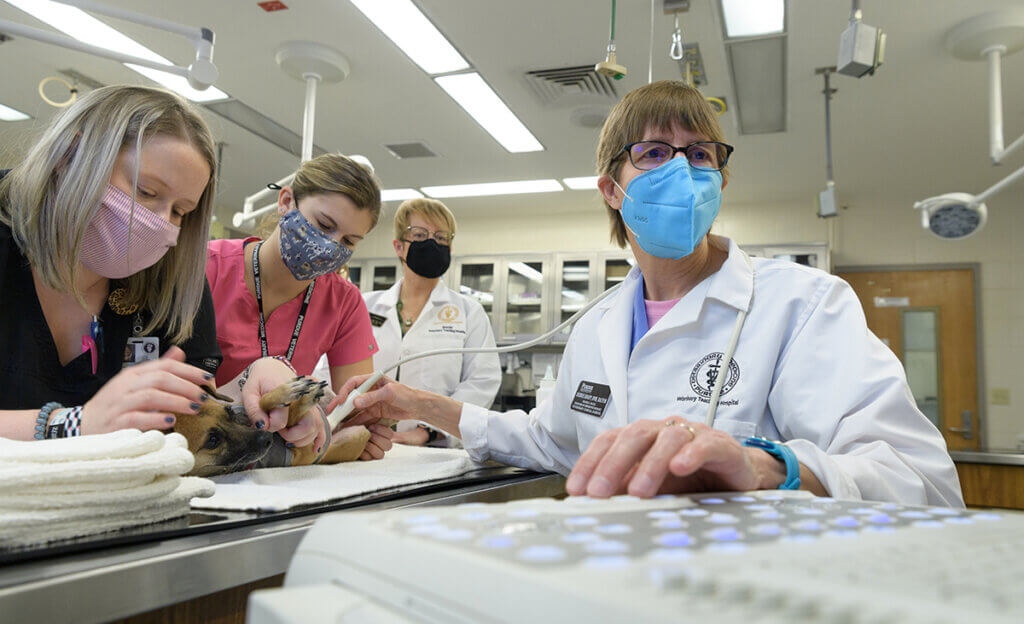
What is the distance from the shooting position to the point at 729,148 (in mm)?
1308

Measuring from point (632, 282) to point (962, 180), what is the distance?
514 cm

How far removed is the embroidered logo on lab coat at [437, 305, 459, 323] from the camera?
9.65 feet

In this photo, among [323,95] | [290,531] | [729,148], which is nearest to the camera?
[290,531]

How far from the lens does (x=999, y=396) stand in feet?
17.4

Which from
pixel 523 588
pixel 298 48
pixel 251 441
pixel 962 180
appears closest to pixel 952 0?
pixel 962 180

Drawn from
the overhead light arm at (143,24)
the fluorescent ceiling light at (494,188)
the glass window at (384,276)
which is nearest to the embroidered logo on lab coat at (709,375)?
the overhead light arm at (143,24)

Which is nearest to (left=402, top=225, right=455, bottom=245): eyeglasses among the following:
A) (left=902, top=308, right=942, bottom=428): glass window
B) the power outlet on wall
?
(left=902, top=308, right=942, bottom=428): glass window

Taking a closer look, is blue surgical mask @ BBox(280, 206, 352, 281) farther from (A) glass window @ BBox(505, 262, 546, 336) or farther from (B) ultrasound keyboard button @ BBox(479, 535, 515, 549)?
(A) glass window @ BBox(505, 262, 546, 336)

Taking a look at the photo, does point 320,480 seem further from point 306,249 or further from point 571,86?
point 571,86

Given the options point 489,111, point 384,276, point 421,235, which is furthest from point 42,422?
point 384,276

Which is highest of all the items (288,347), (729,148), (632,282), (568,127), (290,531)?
(568,127)

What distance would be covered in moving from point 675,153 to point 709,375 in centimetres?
46

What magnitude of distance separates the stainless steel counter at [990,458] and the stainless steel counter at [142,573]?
290cm

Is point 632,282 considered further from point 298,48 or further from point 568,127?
point 568,127
